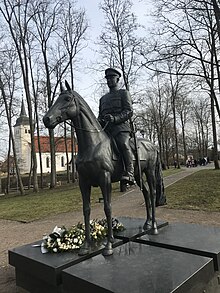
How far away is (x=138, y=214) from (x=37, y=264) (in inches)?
284

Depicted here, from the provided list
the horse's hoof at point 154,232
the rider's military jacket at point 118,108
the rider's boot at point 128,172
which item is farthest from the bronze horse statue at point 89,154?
the horse's hoof at point 154,232

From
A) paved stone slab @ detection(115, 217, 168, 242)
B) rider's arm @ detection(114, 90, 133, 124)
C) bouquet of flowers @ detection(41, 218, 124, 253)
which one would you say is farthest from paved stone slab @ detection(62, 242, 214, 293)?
rider's arm @ detection(114, 90, 133, 124)

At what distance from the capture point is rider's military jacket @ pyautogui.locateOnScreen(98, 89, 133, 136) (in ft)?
16.9

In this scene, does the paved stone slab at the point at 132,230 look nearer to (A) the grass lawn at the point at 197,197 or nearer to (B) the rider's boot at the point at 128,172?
(B) the rider's boot at the point at 128,172

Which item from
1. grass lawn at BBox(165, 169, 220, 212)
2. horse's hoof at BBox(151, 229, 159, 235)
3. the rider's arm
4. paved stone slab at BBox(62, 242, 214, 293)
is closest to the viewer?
paved stone slab at BBox(62, 242, 214, 293)

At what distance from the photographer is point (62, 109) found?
4219 millimetres

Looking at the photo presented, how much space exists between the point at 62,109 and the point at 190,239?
10.9 feet

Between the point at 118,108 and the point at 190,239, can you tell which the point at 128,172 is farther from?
the point at 190,239

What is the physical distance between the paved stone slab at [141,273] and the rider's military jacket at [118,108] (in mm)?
2293

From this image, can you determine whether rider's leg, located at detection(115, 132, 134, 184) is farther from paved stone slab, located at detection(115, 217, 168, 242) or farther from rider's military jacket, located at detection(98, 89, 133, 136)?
paved stone slab, located at detection(115, 217, 168, 242)

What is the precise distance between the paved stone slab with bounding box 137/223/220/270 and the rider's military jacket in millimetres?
2200

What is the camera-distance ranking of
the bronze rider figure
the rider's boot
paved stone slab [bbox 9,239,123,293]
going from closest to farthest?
paved stone slab [bbox 9,239,123,293] → the rider's boot → the bronze rider figure

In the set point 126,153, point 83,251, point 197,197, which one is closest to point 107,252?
point 83,251

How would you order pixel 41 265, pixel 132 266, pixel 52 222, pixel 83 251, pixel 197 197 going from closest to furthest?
pixel 132 266 → pixel 41 265 → pixel 83 251 → pixel 52 222 → pixel 197 197
